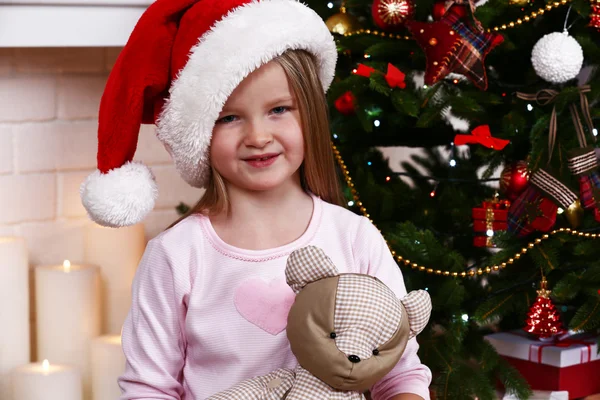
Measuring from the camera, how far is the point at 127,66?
1227mm

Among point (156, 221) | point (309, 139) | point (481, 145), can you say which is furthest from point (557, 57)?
point (156, 221)

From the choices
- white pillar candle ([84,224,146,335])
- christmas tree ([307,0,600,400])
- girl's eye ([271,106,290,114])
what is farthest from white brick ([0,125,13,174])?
girl's eye ([271,106,290,114])

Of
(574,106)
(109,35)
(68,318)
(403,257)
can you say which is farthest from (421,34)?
(68,318)

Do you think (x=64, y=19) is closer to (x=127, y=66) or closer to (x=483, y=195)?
(x=127, y=66)

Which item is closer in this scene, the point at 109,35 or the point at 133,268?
the point at 109,35

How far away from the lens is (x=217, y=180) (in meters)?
1.27

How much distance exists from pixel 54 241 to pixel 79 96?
319mm

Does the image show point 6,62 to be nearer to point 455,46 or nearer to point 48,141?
point 48,141

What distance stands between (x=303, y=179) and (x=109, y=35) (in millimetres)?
606

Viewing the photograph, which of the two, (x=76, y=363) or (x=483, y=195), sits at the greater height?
(x=483, y=195)

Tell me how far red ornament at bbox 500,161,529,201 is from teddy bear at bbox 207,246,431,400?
2.21 ft

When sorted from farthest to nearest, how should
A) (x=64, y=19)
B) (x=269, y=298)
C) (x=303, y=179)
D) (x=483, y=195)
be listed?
(x=483, y=195), (x=64, y=19), (x=303, y=179), (x=269, y=298)

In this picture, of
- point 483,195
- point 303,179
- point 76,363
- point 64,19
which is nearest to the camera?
point 303,179

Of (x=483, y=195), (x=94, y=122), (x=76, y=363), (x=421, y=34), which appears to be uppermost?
(x=421, y=34)
